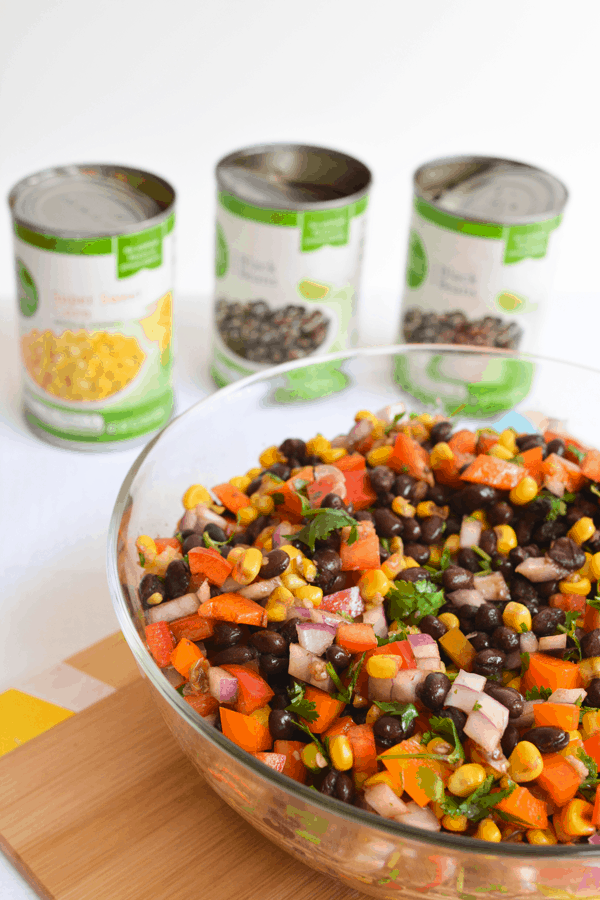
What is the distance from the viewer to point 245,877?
1.23 m

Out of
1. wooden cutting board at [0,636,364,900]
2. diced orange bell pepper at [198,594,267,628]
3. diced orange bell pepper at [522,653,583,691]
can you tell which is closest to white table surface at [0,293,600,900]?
wooden cutting board at [0,636,364,900]

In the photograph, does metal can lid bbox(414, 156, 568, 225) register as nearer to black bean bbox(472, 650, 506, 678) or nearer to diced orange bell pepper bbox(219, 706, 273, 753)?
black bean bbox(472, 650, 506, 678)

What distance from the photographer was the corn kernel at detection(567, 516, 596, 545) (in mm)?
1452

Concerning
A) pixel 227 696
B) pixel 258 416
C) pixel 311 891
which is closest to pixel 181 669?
pixel 227 696

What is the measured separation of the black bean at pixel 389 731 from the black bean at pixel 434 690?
0.17 feet

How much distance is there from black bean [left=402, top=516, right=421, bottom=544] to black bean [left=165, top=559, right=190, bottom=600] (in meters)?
0.37

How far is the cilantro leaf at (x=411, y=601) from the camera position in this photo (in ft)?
4.30

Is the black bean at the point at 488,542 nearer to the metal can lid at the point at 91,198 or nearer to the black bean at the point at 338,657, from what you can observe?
the black bean at the point at 338,657

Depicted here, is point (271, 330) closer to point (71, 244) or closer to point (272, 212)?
point (272, 212)

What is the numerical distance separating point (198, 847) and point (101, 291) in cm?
109

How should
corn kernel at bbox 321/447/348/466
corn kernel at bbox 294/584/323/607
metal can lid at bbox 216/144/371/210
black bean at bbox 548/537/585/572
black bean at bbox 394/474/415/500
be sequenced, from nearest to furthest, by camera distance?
corn kernel at bbox 294/584/323/607 → black bean at bbox 548/537/585/572 → black bean at bbox 394/474/415/500 → corn kernel at bbox 321/447/348/466 → metal can lid at bbox 216/144/371/210

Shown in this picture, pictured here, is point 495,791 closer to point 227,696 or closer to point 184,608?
point 227,696

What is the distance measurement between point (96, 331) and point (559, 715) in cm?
122

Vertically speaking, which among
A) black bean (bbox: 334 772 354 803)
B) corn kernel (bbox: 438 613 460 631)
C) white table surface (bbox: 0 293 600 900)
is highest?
corn kernel (bbox: 438 613 460 631)
